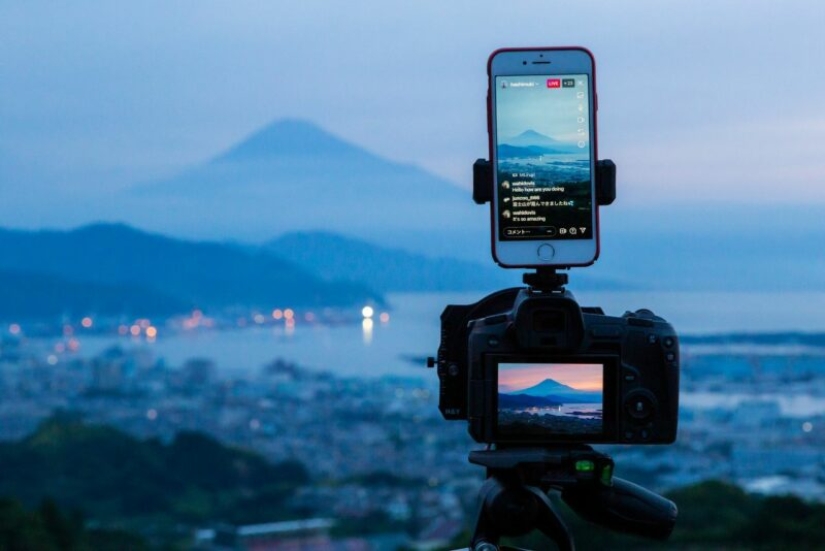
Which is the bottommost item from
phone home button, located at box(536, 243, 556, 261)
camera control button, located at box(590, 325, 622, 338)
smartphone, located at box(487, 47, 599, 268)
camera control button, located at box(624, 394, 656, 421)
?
camera control button, located at box(624, 394, 656, 421)

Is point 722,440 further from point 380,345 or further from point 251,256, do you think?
point 251,256

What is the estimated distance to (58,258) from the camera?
46.1 feet

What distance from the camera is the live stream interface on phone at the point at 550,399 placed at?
2.19m

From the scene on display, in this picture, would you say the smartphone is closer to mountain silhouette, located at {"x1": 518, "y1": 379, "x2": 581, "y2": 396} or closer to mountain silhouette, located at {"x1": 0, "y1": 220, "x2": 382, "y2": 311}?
mountain silhouette, located at {"x1": 518, "y1": 379, "x2": 581, "y2": 396}

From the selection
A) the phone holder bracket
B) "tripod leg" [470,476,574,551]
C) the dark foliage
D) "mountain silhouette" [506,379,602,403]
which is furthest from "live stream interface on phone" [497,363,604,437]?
the dark foliage

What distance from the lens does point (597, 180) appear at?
2.21 metres

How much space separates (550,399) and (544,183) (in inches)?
14.6

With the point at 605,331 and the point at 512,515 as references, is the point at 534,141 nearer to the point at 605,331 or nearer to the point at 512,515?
the point at 605,331

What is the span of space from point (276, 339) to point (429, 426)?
4.18m

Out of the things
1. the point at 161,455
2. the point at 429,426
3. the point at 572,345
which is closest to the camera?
the point at 572,345

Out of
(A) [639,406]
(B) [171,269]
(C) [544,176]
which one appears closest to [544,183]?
(C) [544,176]

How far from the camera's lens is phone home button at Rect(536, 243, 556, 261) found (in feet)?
7.29

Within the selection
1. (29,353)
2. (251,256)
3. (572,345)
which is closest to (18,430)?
(29,353)

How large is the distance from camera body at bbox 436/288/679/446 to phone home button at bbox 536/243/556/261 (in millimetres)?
64
